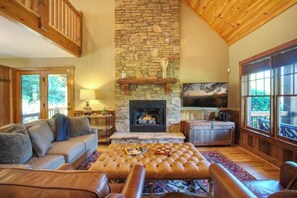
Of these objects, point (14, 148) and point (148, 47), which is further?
point (148, 47)

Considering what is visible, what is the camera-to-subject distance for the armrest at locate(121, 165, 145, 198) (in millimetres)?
1133

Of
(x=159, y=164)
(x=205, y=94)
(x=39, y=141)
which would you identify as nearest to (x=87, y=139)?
(x=39, y=141)

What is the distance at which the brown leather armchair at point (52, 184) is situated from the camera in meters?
0.78

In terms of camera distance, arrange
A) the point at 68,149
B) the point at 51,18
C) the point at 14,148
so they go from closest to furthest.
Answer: the point at 14,148 → the point at 68,149 → the point at 51,18

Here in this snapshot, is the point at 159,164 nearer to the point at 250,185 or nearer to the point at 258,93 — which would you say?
the point at 250,185

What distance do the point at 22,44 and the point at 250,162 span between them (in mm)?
5494

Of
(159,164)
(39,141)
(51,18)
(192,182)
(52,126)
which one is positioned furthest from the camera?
(51,18)

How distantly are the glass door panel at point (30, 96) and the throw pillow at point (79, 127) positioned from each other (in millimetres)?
2358

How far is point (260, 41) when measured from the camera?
386 centimetres

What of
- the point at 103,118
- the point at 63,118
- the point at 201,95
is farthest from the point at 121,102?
the point at 201,95

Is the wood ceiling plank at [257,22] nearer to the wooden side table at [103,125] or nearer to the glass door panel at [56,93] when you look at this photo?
the wooden side table at [103,125]

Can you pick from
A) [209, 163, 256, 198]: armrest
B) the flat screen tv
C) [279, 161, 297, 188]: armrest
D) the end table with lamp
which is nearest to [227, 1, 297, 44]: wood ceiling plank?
the flat screen tv

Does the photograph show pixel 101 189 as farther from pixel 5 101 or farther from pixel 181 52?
pixel 5 101

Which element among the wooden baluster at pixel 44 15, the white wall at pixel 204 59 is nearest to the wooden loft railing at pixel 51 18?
the wooden baluster at pixel 44 15
